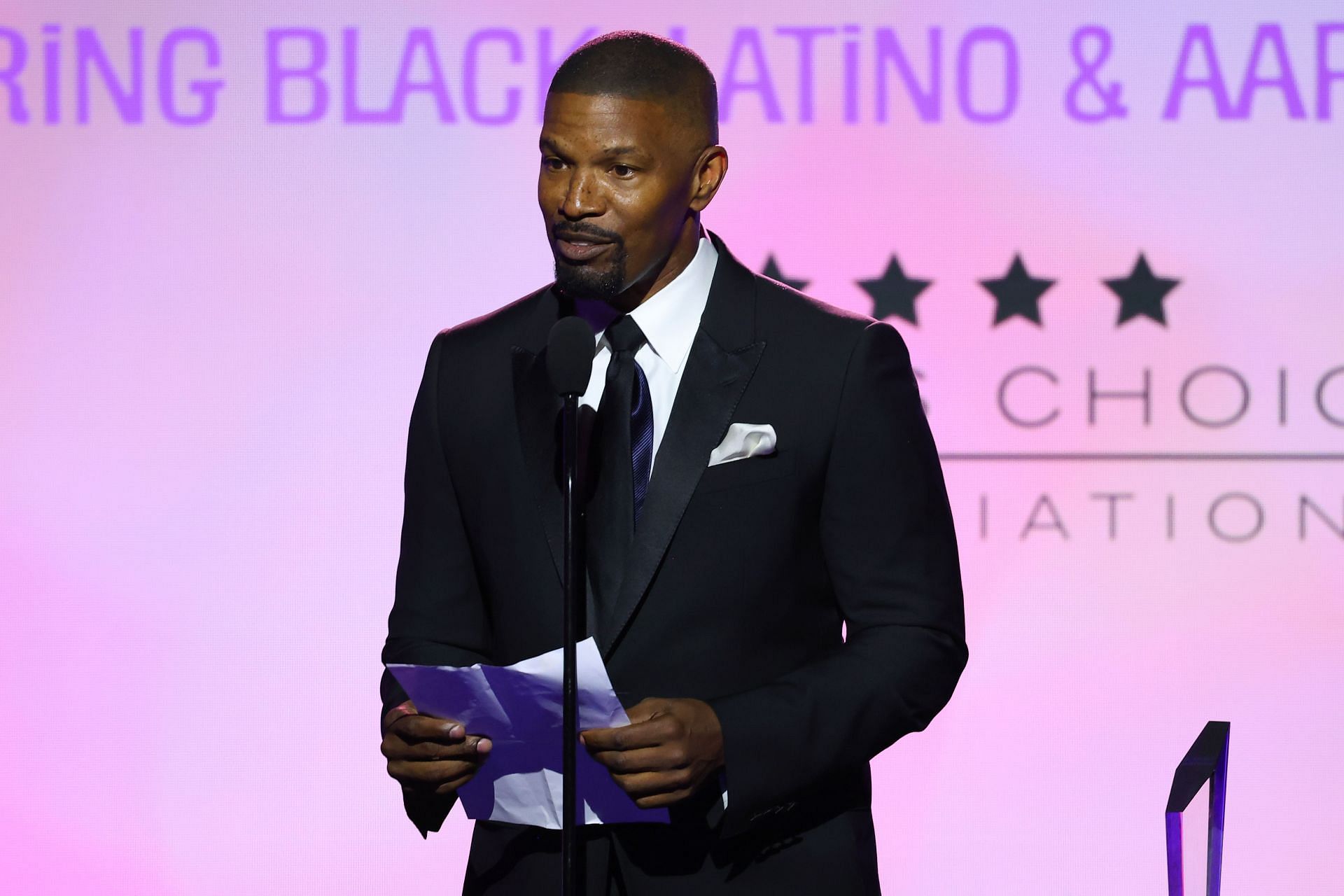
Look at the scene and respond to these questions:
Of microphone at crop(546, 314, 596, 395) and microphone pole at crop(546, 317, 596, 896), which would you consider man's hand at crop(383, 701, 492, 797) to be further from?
microphone at crop(546, 314, 596, 395)

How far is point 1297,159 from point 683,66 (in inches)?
75.8

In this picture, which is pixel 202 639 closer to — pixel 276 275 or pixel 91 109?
pixel 276 275

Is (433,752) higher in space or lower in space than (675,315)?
lower

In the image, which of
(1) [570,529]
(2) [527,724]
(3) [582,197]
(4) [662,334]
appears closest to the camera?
(1) [570,529]

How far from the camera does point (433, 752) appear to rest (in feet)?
5.08

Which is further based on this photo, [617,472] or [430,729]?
[617,472]

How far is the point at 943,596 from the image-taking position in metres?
1.73

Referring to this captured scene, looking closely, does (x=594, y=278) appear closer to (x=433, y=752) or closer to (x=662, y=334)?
(x=662, y=334)

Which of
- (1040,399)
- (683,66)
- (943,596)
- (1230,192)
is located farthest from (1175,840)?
(1230,192)

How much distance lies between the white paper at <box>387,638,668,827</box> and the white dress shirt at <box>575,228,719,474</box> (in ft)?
1.19

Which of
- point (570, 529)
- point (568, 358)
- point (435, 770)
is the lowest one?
point (435, 770)

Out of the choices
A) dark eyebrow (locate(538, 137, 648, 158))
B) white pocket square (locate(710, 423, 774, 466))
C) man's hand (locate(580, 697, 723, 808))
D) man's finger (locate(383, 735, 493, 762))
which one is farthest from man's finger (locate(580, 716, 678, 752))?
dark eyebrow (locate(538, 137, 648, 158))

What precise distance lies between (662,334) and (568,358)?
38 cm

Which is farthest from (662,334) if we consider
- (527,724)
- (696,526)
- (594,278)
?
(527,724)
